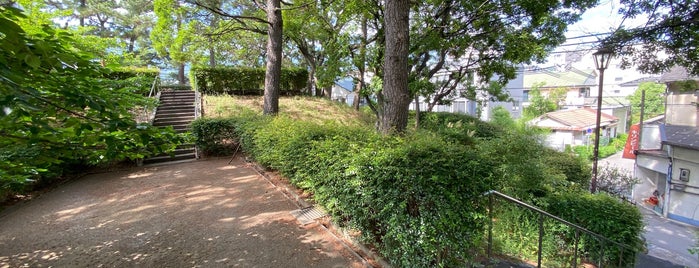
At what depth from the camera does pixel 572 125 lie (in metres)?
23.5

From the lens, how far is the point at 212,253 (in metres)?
3.52

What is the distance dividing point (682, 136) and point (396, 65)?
14.2 m

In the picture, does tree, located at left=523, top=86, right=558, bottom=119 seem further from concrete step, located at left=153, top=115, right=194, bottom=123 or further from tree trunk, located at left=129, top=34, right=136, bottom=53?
tree trunk, located at left=129, top=34, right=136, bottom=53

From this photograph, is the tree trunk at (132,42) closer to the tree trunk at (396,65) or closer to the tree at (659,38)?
the tree trunk at (396,65)

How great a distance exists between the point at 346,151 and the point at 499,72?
368 inches

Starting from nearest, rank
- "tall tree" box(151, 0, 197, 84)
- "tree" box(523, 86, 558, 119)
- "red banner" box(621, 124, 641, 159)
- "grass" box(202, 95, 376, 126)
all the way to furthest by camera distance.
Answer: "tall tree" box(151, 0, 197, 84) → "grass" box(202, 95, 376, 126) → "red banner" box(621, 124, 641, 159) → "tree" box(523, 86, 558, 119)

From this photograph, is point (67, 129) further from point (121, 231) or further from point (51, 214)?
point (51, 214)

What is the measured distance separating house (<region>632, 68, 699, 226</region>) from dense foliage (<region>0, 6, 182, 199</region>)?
48.6 feet

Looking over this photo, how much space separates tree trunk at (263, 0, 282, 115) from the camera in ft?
28.9

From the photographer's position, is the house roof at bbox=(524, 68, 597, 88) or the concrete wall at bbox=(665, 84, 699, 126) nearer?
the concrete wall at bbox=(665, 84, 699, 126)

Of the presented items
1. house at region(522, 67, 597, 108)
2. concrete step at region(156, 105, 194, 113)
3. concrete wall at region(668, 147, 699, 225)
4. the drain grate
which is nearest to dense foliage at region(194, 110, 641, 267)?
the drain grate

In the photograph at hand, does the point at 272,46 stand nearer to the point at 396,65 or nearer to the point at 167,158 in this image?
the point at 167,158

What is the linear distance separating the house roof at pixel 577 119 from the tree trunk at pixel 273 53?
24.5 meters

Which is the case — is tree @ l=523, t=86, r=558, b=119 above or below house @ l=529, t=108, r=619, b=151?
above
